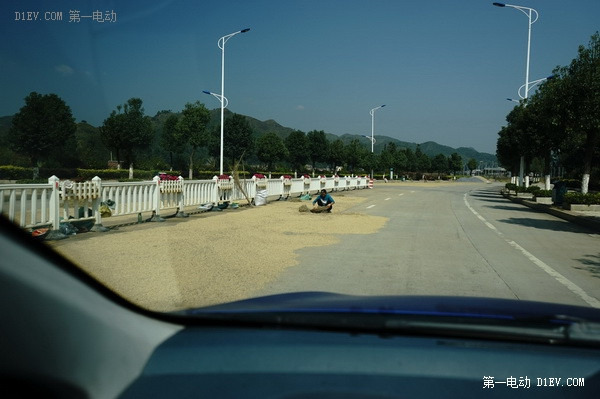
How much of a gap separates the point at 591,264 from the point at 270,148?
70.4m

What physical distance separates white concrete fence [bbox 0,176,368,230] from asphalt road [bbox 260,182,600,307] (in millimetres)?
3885

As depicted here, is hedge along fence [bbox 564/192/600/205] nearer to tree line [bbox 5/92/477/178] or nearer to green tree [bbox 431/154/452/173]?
tree line [bbox 5/92/477/178]

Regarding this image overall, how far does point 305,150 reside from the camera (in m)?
86.3

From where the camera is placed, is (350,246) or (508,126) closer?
(350,246)

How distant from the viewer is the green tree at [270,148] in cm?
7769

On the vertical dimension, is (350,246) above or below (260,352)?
below

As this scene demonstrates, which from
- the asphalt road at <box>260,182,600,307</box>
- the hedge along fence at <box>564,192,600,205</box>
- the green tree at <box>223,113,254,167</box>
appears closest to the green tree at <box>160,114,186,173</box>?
the green tree at <box>223,113,254,167</box>

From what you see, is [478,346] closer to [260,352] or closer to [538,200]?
[260,352]

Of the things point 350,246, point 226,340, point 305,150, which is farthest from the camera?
point 305,150

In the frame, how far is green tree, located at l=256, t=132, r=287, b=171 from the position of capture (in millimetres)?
77688

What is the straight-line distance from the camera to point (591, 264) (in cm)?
837

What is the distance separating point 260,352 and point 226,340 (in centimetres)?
16

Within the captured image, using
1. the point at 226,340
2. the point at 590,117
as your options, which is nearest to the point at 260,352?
the point at 226,340

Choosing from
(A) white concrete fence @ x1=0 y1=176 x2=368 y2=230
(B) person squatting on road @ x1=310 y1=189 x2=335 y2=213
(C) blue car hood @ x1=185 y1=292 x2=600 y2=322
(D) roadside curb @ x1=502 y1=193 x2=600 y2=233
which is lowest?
(D) roadside curb @ x1=502 y1=193 x2=600 y2=233
